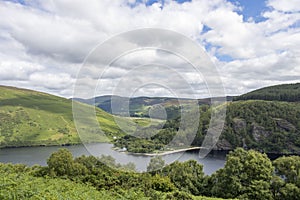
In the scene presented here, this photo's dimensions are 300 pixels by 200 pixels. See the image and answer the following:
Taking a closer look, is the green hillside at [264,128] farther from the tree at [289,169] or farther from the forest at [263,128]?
the tree at [289,169]

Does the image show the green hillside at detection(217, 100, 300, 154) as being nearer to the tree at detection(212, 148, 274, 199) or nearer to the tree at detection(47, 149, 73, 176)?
the tree at detection(212, 148, 274, 199)

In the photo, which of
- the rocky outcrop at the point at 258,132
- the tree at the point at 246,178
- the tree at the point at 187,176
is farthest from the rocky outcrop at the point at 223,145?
the tree at the point at 246,178

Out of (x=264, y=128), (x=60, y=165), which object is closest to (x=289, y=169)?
(x=60, y=165)

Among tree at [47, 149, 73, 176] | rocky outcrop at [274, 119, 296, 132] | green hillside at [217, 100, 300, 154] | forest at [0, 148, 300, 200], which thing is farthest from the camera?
rocky outcrop at [274, 119, 296, 132]

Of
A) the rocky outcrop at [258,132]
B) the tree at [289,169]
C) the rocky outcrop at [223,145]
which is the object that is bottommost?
the rocky outcrop at [223,145]

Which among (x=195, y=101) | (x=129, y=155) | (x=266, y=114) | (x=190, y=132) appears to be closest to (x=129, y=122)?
(x=190, y=132)

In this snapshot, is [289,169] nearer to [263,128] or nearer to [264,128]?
[263,128]

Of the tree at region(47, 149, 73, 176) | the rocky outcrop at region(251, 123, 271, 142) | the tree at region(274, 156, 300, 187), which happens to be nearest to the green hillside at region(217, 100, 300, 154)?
the rocky outcrop at region(251, 123, 271, 142)

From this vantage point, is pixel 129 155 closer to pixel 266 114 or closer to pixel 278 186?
pixel 278 186
